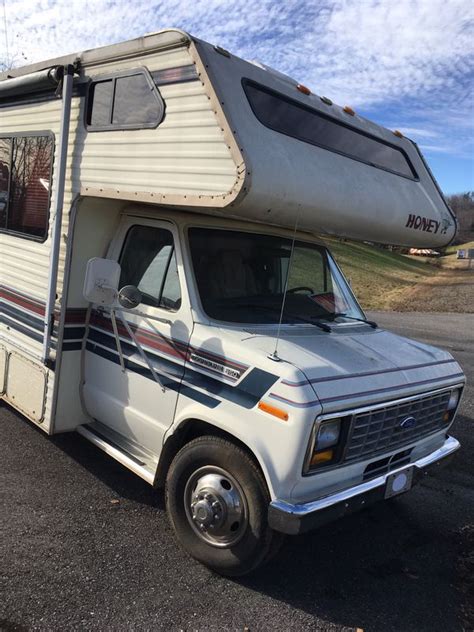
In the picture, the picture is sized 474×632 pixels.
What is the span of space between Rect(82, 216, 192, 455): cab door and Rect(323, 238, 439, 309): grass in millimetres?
11103

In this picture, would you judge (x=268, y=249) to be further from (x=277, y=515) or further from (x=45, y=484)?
(x=45, y=484)

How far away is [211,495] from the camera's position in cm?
317

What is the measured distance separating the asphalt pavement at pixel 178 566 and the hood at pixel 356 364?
3.77ft

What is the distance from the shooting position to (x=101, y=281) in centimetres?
350

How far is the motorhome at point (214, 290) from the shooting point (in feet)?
9.73

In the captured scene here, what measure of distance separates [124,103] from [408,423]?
9.29ft

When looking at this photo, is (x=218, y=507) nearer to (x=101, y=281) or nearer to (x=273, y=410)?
(x=273, y=410)

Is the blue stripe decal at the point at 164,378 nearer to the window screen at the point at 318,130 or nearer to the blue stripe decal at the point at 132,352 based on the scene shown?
the blue stripe decal at the point at 132,352

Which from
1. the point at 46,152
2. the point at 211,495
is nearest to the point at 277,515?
the point at 211,495

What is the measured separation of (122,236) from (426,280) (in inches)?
1077

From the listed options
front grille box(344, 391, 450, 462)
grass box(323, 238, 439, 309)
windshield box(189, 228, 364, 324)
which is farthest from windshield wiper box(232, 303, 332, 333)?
grass box(323, 238, 439, 309)

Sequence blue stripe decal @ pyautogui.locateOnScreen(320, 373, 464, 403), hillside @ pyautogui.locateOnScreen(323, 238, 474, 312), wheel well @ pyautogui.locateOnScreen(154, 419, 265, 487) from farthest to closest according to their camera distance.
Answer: hillside @ pyautogui.locateOnScreen(323, 238, 474, 312) → wheel well @ pyautogui.locateOnScreen(154, 419, 265, 487) → blue stripe decal @ pyautogui.locateOnScreen(320, 373, 464, 403)

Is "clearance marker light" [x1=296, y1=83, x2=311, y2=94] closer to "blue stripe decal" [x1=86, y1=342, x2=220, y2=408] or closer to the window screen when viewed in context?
the window screen

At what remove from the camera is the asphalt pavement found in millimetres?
2898
